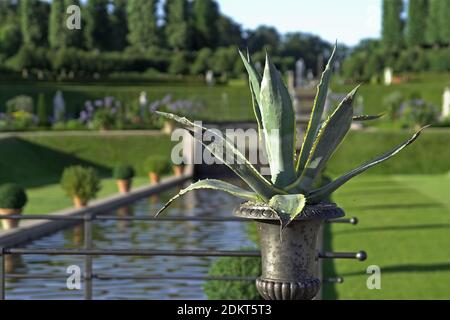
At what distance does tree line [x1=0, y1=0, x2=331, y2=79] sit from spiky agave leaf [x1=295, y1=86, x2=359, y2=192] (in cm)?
5631

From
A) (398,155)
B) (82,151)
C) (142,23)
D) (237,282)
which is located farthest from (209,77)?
(237,282)

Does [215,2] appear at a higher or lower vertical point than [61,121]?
higher

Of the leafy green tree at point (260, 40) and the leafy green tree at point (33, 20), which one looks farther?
the leafy green tree at point (260, 40)

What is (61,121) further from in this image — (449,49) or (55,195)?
(449,49)

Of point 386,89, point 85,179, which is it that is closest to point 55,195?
point 85,179

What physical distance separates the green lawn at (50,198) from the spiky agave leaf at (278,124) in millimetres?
12945

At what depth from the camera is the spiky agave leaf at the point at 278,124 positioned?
498cm

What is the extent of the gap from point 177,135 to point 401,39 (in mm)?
48861

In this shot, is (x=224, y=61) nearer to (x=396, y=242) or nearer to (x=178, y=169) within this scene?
(x=178, y=169)

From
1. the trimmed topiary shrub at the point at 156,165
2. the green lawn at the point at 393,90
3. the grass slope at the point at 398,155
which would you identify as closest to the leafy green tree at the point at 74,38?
the green lawn at the point at 393,90

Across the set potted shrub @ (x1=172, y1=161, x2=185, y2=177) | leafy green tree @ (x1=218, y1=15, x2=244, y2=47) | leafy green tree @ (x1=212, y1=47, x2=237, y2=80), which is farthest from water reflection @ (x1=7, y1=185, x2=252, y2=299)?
leafy green tree @ (x1=218, y1=15, x2=244, y2=47)

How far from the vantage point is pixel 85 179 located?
18328 mm

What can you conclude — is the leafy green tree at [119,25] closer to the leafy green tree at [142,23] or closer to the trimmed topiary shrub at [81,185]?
the leafy green tree at [142,23]

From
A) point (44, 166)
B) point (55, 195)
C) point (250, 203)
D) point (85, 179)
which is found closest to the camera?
point (250, 203)
